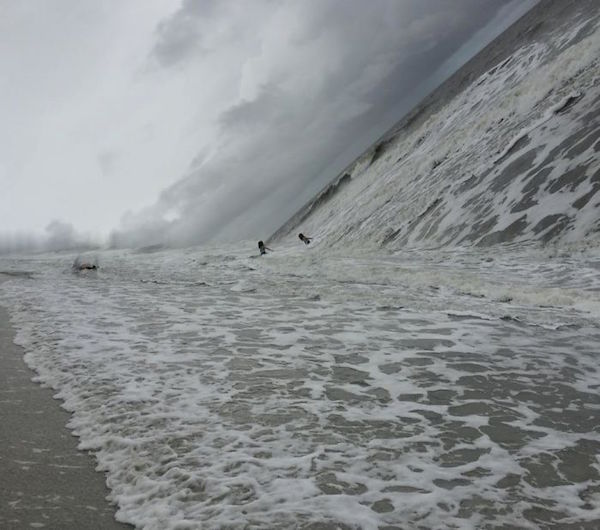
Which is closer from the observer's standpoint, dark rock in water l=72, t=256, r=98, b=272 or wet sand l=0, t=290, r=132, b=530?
wet sand l=0, t=290, r=132, b=530

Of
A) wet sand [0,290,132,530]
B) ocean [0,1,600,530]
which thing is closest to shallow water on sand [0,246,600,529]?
ocean [0,1,600,530]

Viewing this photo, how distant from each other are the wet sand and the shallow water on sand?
0.14 m

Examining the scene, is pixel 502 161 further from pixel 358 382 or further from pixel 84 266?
pixel 84 266

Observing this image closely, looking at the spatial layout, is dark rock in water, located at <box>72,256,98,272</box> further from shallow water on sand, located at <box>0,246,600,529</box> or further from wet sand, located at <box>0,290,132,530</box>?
wet sand, located at <box>0,290,132,530</box>

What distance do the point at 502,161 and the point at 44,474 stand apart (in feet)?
80.9

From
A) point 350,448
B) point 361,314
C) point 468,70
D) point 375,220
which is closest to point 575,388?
point 350,448

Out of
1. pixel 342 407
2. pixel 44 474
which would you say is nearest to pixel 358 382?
pixel 342 407

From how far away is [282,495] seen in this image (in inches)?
131

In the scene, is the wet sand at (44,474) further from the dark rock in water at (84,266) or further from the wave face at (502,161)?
the dark rock in water at (84,266)

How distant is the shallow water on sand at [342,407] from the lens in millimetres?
3236

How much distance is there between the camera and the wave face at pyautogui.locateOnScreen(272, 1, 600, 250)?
62.1ft

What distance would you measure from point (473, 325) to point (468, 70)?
47136mm

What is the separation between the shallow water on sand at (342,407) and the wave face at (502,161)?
8734mm

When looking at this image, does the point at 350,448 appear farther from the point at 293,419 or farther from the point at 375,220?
the point at 375,220
